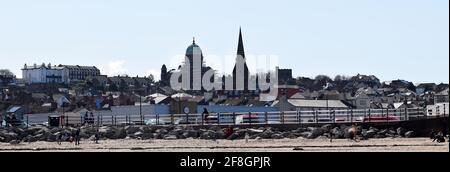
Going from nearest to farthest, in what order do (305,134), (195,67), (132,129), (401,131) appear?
(401,131)
(305,134)
(132,129)
(195,67)

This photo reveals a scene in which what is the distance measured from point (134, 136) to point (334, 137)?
10.4m

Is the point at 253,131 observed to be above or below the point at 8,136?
above

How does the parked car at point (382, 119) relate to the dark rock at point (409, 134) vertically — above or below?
above

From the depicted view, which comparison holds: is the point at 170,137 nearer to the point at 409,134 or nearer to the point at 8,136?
the point at 8,136

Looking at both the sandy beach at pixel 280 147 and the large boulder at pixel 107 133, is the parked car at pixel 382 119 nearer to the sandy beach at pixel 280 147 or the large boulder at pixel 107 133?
the sandy beach at pixel 280 147

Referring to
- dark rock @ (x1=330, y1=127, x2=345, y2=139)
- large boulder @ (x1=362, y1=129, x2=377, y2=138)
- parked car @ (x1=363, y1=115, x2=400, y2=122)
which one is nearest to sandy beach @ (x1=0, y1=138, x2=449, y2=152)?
dark rock @ (x1=330, y1=127, x2=345, y2=139)

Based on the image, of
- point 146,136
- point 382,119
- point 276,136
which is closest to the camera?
point 276,136

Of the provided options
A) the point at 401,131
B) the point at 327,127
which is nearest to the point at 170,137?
the point at 327,127

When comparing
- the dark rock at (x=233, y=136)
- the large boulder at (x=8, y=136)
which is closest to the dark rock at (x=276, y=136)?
the dark rock at (x=233, y=136)

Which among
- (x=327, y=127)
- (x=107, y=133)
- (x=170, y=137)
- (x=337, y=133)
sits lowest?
(x=170, y=137)

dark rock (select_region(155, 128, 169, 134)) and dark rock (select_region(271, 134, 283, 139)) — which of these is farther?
dark rock (select_region(155, 128, 169, 134))

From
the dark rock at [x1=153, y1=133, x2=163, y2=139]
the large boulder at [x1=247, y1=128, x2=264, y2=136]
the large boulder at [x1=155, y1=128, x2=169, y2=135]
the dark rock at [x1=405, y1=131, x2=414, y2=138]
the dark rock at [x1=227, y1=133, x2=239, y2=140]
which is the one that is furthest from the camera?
the large boulder at [x1=155, y1=128, x2=169, y2=135]

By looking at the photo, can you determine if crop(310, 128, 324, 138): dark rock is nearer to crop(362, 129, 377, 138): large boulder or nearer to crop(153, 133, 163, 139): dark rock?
crop(362, 129, 377, 138): large boulder

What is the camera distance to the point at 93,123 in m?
54.2
